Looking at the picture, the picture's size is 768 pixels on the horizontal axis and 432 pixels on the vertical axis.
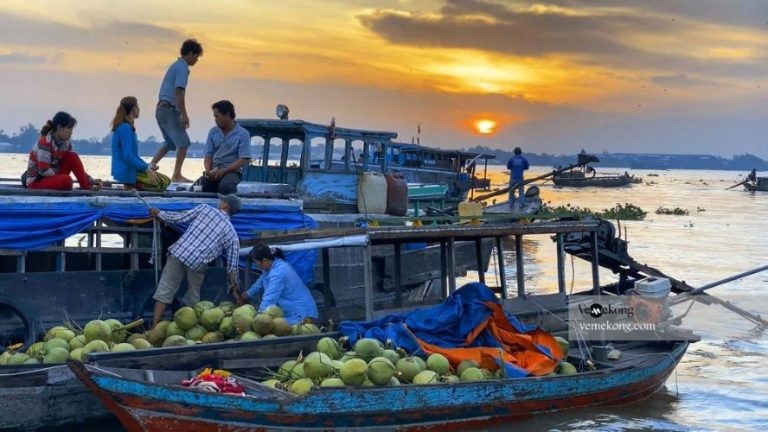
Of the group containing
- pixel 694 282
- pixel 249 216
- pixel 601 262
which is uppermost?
pixel 249 216

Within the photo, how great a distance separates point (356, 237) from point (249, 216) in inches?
91.5

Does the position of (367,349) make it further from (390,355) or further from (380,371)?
(380,371)

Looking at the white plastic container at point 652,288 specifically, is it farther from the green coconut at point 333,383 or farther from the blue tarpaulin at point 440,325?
the green coconut at point 333,383

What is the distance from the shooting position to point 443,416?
7340 mm

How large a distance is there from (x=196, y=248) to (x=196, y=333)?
1.02 meters

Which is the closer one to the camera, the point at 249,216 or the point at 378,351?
the point at 378,351

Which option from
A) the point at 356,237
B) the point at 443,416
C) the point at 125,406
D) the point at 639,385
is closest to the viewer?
the point at 125,406

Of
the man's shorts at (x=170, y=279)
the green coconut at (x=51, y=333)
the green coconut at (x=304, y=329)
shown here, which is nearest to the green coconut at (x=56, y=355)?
the green coconut at (x=51, y=333)

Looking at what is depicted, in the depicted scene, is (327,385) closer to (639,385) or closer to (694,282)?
(639,385)

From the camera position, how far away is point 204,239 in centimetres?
885

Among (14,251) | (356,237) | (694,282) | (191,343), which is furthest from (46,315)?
(694,282)

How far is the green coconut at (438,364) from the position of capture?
7.54 meters

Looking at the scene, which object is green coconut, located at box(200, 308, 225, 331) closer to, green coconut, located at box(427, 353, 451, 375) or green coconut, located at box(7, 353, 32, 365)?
green coconut, located at box(7, 353, 32, 365)

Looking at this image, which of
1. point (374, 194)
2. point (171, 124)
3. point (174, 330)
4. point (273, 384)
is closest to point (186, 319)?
point (174, 330)
